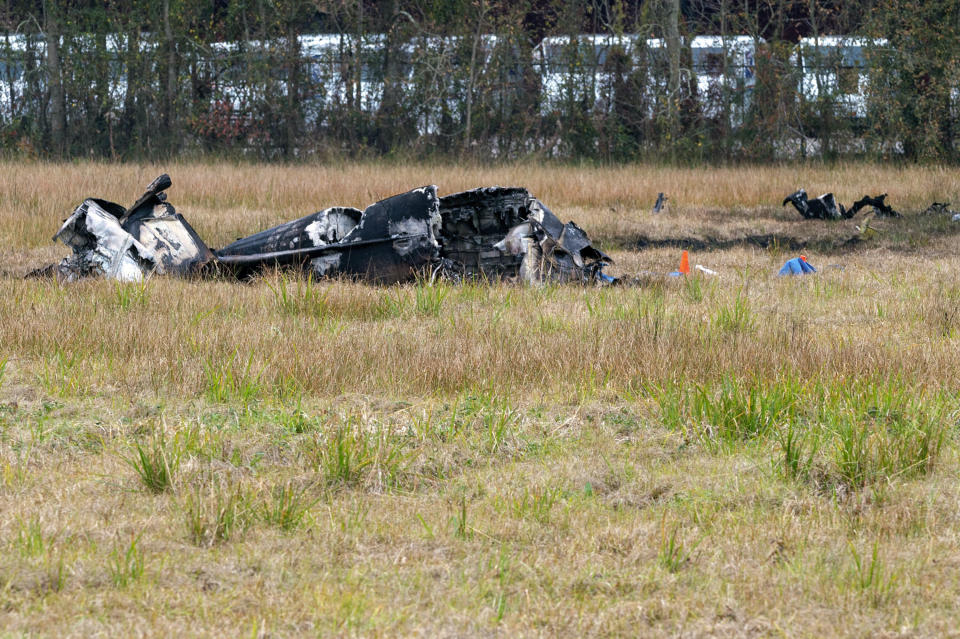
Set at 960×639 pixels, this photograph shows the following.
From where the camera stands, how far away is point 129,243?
321 inches

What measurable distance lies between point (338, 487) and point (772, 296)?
16.3 feet

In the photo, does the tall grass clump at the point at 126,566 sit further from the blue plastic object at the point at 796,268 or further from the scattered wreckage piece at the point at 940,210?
the scattered wreckage piece at the point at 940,210

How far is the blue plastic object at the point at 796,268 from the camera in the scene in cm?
900

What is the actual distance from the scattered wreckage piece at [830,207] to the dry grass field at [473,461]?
16.9ft

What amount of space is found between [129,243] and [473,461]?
17.0ft

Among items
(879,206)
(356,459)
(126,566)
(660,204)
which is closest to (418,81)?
(660,204)

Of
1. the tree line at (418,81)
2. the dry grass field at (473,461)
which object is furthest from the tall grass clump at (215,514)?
the tree line at (418,81)

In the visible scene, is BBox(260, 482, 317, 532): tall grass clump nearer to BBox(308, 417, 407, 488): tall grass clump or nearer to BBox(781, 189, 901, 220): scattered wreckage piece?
BBox(308, 417, 407, 488): tall grass clump

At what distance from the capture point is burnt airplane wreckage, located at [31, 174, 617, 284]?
26.7 feet

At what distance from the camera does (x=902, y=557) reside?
3139mm

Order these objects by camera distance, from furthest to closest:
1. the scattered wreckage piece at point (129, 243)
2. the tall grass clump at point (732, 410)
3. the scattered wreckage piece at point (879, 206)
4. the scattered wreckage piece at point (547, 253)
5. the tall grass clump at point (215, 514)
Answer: the scattered wreckage piece at point (879, 206)
the scattered wreckage piece at point (547, 253)
the scattered wreckage piece at point (129, 243)
the tall grass clump at point (732, 410)
the tall grass clump at point (215, 514)

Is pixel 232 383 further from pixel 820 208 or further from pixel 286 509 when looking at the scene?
pixel 820 208

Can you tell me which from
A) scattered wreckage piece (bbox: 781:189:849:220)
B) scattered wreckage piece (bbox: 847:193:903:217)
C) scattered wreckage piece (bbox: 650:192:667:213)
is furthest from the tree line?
scattered wreckage piece (bbox: 847:193:903:217)

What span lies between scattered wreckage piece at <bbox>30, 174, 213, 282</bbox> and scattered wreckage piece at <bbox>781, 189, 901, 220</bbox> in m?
7.82
